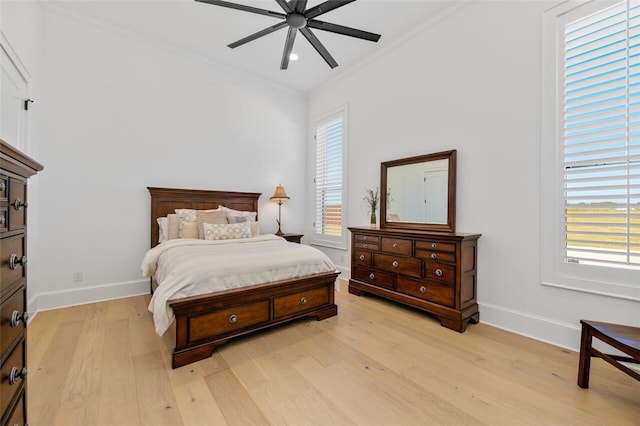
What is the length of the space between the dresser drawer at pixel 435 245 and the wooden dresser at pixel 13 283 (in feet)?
9.38

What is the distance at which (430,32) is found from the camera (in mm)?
3277

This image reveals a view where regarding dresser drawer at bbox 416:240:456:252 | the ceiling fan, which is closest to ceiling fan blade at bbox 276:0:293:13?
the ceiling fan

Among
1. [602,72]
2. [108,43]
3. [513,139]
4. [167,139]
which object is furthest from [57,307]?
[602,72]

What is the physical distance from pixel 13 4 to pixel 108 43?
44.2 inches

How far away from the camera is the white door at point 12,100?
2217 mm

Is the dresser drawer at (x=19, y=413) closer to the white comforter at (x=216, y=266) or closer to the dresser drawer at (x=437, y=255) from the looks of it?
the white comforter at (x=216, y=266)

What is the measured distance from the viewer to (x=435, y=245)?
109 inches

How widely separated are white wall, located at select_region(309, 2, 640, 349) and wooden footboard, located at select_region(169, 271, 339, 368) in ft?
5.45

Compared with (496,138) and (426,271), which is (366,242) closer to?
(426,271)

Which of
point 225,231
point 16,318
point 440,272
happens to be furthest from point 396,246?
point 16,318

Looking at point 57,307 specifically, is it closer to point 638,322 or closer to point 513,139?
point 513,139

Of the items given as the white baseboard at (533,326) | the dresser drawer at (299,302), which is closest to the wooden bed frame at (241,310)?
the dresser drawer at (299,302)

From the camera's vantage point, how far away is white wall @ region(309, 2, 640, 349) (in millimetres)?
2434

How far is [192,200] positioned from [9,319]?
3147 millimetres
